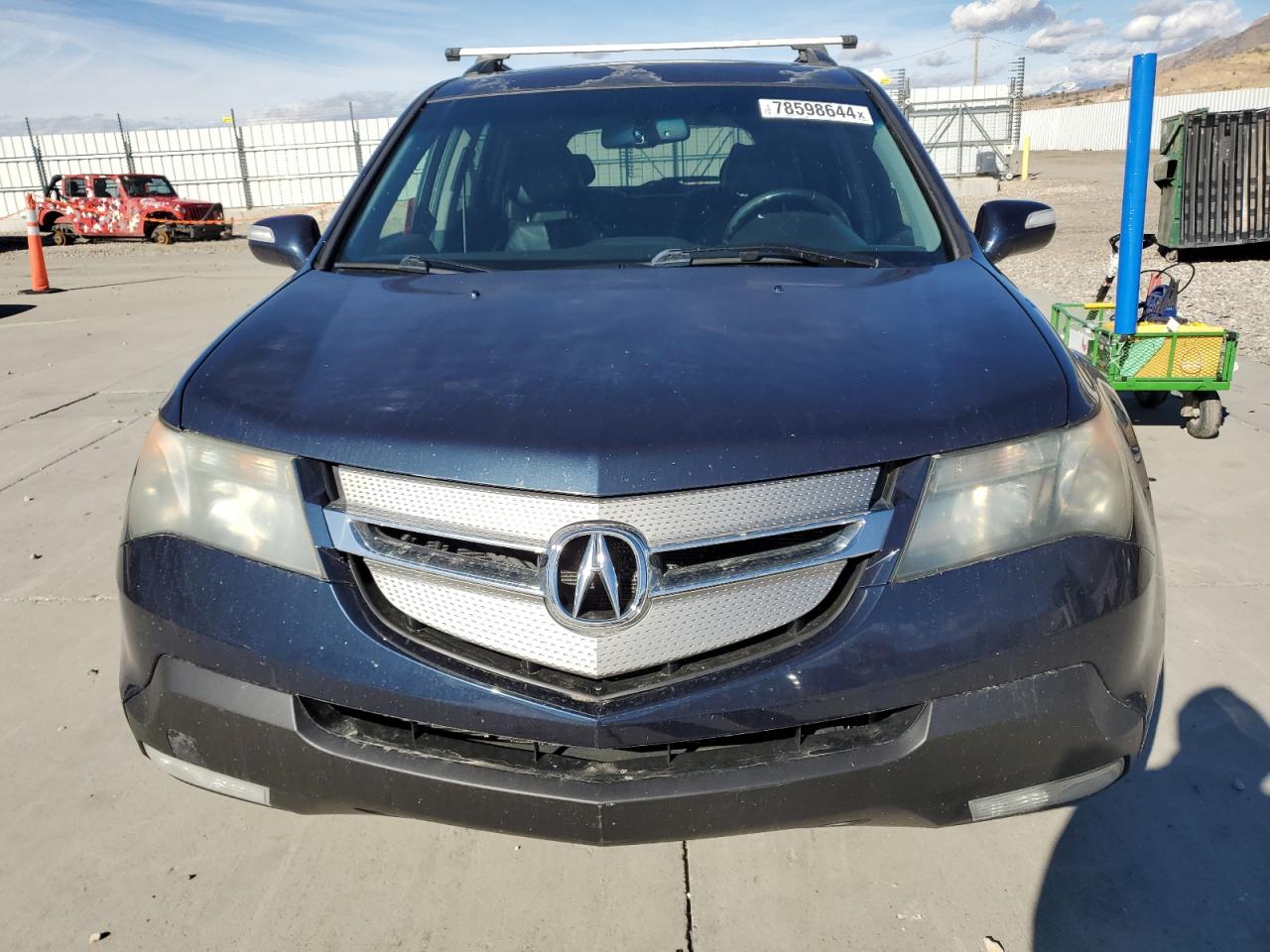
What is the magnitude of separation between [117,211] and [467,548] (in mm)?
26012

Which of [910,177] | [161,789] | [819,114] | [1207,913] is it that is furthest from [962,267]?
[161,789]

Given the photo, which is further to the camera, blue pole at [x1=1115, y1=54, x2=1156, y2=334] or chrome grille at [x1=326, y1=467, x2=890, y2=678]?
blue pole at [x1=1115, y1=54, x2=1156, y2=334]

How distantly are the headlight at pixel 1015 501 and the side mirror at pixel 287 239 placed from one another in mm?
1993

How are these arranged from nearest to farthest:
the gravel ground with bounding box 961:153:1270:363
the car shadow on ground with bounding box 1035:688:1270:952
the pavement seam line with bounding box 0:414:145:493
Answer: the car shadow on ground with bounding box 1035:688:1270:952 < the pavement seam line with bounding box 0:414:145:493 < the gravel ground with bounding box 961:153:1270:363

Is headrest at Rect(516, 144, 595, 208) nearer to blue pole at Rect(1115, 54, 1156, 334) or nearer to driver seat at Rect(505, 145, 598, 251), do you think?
driver seat at Rect(505, 145, 598, 251)

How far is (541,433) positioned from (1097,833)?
1.58m

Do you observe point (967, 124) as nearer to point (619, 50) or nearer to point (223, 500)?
point (619, 50)

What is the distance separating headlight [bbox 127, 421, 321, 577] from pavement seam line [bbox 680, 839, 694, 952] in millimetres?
921

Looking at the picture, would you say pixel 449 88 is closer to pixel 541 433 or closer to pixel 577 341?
pixel 577 341

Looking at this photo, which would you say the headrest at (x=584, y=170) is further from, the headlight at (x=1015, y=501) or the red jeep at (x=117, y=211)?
the red jeep at (x=117, y=211)


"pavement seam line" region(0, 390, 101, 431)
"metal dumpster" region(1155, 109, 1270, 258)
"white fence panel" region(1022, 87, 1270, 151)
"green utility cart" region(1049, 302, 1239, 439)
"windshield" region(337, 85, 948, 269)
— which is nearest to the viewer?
"windshield" region(337, 85, 948, 269)

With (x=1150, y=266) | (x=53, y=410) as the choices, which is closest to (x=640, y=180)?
(x=53, y=410)

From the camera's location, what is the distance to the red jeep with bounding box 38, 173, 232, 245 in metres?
24.0

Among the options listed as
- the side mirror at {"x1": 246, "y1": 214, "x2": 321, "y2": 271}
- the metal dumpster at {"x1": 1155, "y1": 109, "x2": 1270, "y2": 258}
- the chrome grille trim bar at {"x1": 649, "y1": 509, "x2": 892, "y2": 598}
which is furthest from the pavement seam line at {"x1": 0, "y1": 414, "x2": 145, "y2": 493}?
the metal dumpster at {"x1": 1155, "y1": 109, "x2": 1270, "y2": 258}
